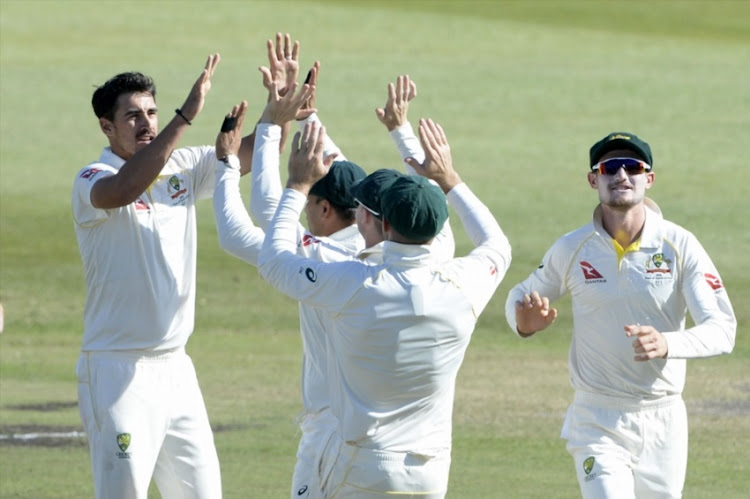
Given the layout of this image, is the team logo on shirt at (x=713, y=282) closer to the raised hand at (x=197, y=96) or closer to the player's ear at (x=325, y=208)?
the player's ear at (x=325, y=208)

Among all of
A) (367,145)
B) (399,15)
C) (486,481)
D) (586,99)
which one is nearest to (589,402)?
(486,481)

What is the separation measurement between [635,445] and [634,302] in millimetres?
690

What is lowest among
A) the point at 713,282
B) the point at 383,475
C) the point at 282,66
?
the point at 383,475

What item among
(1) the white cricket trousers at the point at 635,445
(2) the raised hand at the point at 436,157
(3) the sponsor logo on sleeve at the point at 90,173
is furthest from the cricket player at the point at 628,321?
(3) the sponsor logo on sleeve at the point at 90,173

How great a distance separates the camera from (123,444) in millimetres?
6977

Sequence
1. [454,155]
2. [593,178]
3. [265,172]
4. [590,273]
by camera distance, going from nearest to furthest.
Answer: [265,172], [590,273], [593,178], [454,155]

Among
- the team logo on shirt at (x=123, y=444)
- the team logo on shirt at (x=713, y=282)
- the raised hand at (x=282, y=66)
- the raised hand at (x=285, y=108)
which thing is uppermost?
the raised hand at (x=282, y=66)

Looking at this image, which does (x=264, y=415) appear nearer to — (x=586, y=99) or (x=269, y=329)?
(x=269, y=329)

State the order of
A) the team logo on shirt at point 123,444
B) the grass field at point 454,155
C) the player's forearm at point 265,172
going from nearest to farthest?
the player's forearm at point 265,172 → the team logo on shirt at point 123,444 → the grass field at point 454,155

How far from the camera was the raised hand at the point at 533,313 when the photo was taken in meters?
6.60

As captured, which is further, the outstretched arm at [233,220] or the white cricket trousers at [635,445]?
the white cricket trousers at [635,445]

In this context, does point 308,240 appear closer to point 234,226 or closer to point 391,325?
point 234,226

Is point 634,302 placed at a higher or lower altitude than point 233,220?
lower

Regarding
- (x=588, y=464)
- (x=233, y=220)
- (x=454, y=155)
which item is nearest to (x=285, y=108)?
(x=233, y=220)
